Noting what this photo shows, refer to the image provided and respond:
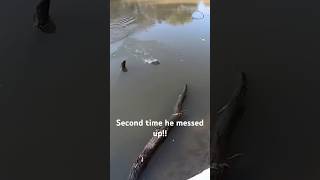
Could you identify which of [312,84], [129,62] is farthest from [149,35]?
[312,84]

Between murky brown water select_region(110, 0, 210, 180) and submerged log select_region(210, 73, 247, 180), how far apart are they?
6cm

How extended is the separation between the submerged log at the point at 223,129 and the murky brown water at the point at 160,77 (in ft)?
0.19

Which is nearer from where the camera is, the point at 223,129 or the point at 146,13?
the point at 223,129

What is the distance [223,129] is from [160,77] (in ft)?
1.69

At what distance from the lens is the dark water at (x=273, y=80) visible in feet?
8.67

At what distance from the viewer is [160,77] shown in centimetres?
290
